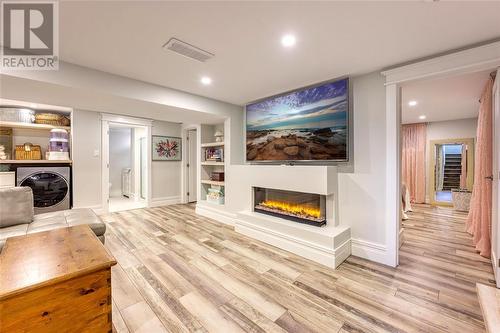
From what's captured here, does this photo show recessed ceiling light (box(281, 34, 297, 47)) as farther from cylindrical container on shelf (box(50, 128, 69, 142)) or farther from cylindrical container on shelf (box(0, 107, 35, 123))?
cylindrical container on shelf (box(0, 107, 35, 123))

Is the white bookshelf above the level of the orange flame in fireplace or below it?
above

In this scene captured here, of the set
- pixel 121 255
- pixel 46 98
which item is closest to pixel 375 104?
pixel 121 255

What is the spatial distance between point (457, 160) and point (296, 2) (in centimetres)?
721

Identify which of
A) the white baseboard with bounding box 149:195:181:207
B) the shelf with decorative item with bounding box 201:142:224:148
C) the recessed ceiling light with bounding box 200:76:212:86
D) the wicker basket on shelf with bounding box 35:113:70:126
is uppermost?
the recessed ceiling light with bounding box 200:76:212:86

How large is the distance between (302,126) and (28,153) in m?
4.86

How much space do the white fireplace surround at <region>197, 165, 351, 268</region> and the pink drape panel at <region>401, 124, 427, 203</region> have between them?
476 centimetres

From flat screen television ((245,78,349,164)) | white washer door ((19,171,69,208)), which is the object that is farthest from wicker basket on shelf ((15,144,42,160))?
flat screen television ((245,78,349,164))

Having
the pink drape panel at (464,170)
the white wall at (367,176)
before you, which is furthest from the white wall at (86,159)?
the pink drape panel at (464,170)

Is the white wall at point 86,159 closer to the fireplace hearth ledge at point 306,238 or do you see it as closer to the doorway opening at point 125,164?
the doorway opening at point 125,164

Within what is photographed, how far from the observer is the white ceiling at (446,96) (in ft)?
9.73

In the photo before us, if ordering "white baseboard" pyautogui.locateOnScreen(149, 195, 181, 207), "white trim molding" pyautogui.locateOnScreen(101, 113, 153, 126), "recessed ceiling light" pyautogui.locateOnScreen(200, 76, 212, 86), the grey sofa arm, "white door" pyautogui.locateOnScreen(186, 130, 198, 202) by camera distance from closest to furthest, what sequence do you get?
the grey sofa arm → "recessed ceiling light" pyautogui.locateOnScreen(200, 76, 212, 86) → "white trim molding" pyautogui.locateOnScreen(101, 113, 153, 126) → "white baseboard" pyautogui.locateOnScreen(149, 195, 181, 207) → "white door" pyautogui.locateOnScreen(186, 130, 198, 202)

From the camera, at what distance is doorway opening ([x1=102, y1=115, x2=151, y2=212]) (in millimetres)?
4613

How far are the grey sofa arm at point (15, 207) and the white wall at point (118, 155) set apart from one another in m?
4.84

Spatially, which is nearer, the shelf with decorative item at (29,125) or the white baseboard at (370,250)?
the white baseboard at (370,250)
